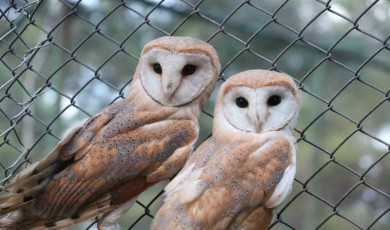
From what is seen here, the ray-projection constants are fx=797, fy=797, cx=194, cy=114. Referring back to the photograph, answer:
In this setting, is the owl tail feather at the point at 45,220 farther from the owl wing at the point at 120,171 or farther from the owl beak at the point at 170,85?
the owl beak at the point at 170,85

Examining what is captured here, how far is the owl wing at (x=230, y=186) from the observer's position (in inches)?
76.7

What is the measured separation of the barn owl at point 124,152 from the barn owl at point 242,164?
103 millimetres

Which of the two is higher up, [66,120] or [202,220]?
[202,220]

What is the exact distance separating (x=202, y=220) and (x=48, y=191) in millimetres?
499

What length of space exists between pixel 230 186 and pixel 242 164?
0.07 m

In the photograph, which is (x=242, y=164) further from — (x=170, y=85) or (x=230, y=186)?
(x=170, y=85)

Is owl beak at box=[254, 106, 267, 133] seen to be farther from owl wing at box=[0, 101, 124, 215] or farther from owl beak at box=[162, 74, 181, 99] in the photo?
owl wing at box=[0, 101, 124, 215]

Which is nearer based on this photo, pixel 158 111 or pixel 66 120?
pixel 158 111

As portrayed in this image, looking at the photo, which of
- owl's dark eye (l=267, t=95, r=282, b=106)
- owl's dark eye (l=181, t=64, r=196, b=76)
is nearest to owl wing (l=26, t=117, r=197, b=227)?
owl's dark eye (l=181, t=64, r=196, b=76)

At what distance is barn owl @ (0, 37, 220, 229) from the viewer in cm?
215

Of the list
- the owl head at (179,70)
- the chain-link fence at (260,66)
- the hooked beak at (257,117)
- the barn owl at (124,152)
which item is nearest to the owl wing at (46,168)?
the barn owl at (124,152)

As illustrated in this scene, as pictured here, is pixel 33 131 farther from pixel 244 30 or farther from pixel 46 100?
pixel 244 30

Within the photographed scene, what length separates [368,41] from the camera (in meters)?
3.98

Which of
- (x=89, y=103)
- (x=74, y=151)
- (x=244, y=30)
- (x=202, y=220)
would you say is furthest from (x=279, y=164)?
(x=89, y=103)
